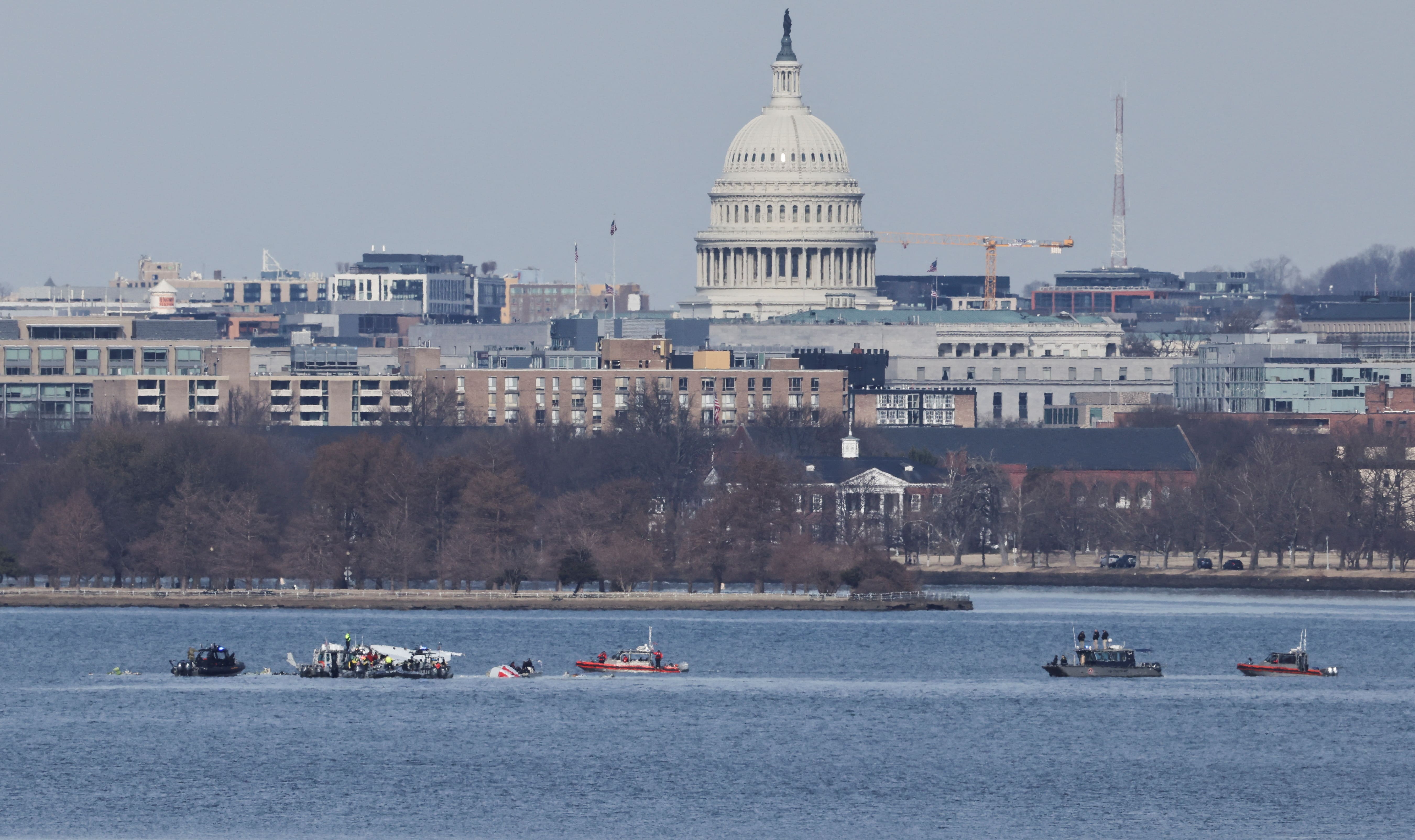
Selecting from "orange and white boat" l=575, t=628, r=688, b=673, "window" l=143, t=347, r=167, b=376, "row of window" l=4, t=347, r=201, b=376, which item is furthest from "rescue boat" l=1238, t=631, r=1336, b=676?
"window" l=143, t=347, r=167, b=376

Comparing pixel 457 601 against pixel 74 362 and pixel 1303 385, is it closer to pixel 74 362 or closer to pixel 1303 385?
pixel 74 362

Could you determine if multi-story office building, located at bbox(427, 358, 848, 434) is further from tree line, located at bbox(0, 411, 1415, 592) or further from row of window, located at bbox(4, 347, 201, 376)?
tree line, located at bbox(0, 411, 1415, 592)

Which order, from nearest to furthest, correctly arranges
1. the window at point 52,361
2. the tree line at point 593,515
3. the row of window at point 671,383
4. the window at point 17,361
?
1. the tree line at point 593,515
2. the window at point 52,361
3. the window at point 17,361
4. the row of window at point 671,383

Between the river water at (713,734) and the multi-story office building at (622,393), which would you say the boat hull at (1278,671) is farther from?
the multi-story office building at (622,393)

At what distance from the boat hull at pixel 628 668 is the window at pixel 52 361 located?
3625 inches

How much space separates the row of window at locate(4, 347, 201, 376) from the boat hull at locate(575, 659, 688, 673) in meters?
90.6

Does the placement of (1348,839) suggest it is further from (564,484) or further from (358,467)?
(564,484)

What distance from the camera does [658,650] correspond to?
105m

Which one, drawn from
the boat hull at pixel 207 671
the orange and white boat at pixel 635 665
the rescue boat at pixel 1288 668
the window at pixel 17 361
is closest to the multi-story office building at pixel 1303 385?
the window at pixel 17 361

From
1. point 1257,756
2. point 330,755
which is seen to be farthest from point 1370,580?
point 330,755

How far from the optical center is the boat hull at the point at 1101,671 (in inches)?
3949

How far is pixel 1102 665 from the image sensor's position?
10100cm

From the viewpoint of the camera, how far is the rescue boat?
10044cm

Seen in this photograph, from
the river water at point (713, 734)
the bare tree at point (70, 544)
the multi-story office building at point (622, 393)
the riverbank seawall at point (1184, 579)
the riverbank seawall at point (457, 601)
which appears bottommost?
the river water at point (713, 734)
